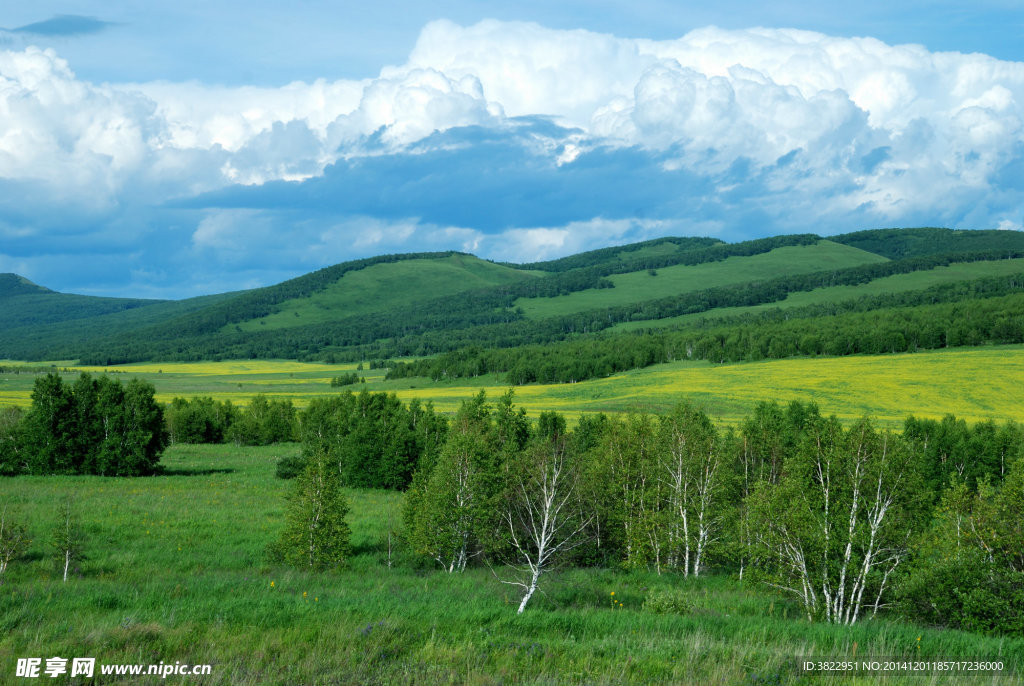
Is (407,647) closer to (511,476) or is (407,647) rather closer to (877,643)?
(877,643)

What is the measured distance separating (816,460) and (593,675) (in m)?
15.9

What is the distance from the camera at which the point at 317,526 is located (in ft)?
90.1

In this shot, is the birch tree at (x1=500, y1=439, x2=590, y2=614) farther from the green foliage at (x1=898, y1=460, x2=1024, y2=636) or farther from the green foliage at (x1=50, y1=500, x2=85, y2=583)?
the green foliage at (x1=50, y1=500, x2=85, y2=583)

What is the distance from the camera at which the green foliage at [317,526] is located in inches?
1071

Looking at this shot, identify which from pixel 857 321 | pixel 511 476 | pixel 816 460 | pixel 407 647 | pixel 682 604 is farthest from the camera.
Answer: pixel 857 321

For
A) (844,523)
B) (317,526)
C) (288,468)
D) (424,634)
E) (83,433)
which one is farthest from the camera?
(288,468)

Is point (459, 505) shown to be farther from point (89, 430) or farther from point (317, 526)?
point (89, 430)

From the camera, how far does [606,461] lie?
109 ft

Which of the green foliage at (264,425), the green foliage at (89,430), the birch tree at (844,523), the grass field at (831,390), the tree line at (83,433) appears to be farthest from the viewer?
the green foliage at (264,425)

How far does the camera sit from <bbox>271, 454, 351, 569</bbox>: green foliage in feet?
89.2

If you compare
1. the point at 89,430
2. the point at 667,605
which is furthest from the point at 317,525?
the point at 89,430

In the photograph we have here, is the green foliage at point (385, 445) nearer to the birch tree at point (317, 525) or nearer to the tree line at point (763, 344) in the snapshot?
the birch tree at point (317, 525)

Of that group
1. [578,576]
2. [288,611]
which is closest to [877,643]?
[288,611]

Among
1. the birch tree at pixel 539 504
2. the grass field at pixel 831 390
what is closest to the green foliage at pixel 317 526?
the birch tree at pixel 539 504
